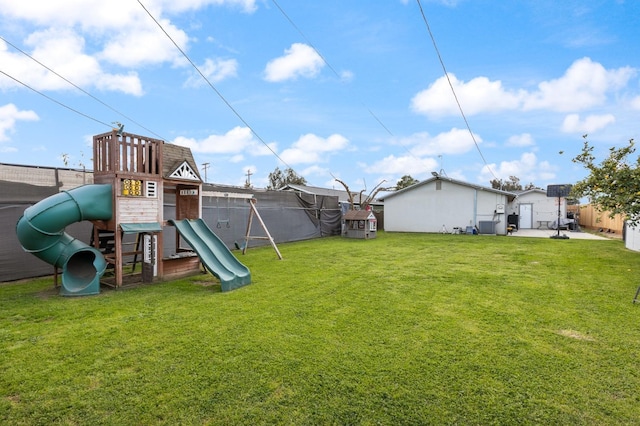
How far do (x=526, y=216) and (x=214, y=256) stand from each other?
859 inches

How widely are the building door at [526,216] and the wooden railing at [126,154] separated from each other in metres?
22.2

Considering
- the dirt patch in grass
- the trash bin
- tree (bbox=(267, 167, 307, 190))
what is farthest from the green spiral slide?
tree (bbox=(267, 167, 307, 190))

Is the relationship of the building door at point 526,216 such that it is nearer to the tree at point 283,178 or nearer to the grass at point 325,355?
the grass at point 325,355

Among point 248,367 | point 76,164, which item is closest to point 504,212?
point 248,367

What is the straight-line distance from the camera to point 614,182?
21.1ft

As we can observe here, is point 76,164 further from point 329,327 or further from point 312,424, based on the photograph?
point 312,424

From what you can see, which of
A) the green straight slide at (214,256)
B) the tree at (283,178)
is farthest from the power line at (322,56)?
the tree at (283,178)

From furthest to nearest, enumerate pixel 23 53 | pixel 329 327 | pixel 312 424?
pixel 23 53, pixel 329 327, pixel 312 424

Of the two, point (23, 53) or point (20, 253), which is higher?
point (23, 53)

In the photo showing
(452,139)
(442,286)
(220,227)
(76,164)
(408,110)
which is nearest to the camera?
(442,286)

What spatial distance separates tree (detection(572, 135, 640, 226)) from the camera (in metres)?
6.21

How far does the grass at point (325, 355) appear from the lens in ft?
6.45

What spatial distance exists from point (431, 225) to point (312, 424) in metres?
16.3

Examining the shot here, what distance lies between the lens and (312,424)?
1838mm
